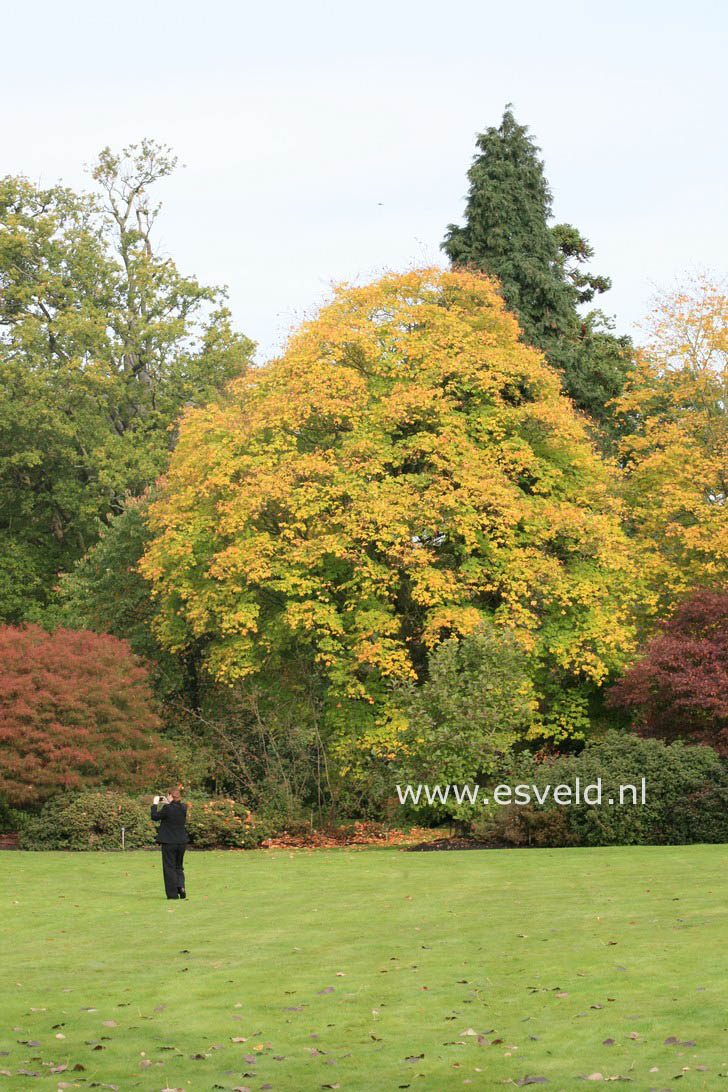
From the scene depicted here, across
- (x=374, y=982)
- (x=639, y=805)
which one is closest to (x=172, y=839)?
(x=374, y=982)

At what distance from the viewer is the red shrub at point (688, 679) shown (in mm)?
26594

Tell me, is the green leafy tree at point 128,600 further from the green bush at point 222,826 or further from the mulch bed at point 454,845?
the mulch bed at point 454,845

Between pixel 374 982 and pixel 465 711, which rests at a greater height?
pixel 465 711

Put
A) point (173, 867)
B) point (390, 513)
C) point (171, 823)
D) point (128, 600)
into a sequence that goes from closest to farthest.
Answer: point (171, 823)
point (173, 867)
point (390, 513)
point (128, 600)

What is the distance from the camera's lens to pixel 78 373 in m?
47.1

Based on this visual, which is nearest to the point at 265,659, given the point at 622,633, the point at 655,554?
the point at 622,633

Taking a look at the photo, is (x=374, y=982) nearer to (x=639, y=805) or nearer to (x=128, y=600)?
(x=639, y=805)

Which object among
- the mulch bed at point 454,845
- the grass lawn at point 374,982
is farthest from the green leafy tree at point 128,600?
the grass lawn at point 374,982

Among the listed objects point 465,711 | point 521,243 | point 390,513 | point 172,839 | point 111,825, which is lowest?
point 111,825

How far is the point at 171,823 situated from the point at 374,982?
280 inches

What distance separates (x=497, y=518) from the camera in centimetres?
3022

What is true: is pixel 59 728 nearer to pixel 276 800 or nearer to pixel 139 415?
pixel 276 800

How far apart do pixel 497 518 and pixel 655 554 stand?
6605mm

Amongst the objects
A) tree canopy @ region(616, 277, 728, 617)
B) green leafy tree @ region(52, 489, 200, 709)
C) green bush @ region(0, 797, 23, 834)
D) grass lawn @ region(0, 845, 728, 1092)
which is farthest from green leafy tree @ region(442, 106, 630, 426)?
grass lawn @ region(0, 845, 728, 1092)
